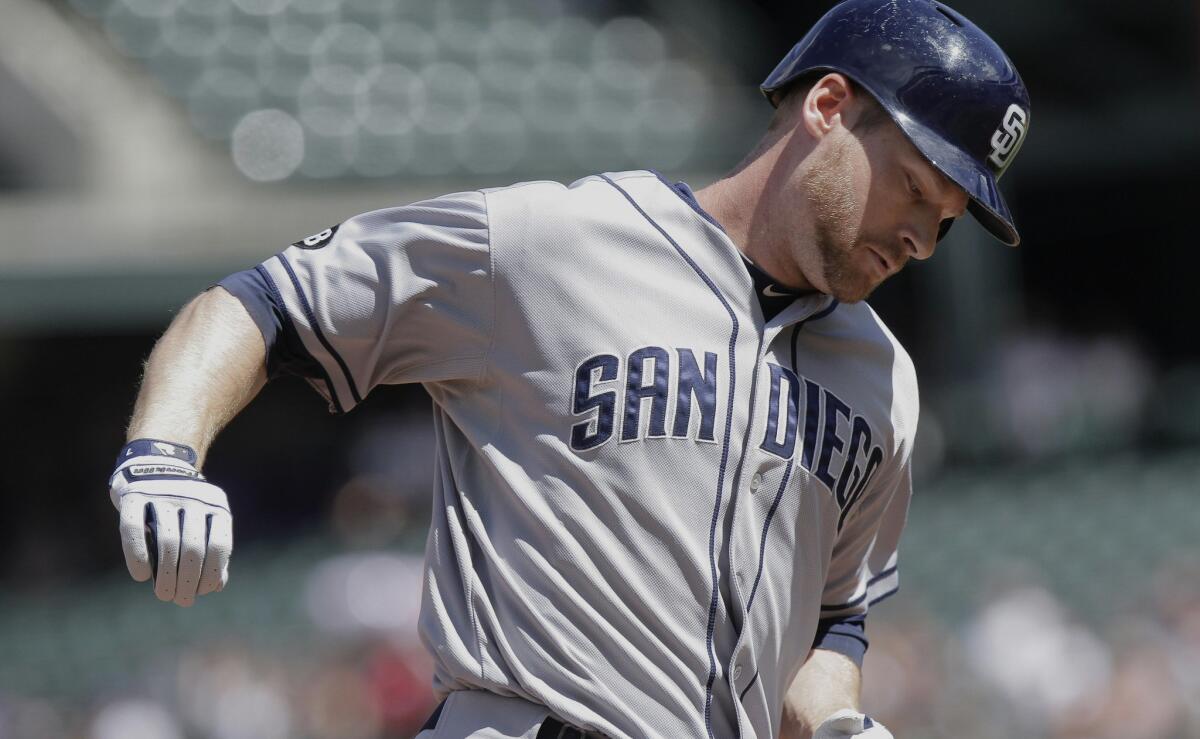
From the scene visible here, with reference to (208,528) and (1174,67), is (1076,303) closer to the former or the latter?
(1174,67)

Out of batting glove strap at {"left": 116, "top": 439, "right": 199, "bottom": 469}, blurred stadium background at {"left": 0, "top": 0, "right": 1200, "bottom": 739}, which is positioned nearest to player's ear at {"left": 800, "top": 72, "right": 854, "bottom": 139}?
batting glove strap at {"left": 116, "top": 439, "right": 199, "bottom": 469}

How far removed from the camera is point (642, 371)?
1810 mm

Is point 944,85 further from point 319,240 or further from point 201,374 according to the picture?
point 201,374

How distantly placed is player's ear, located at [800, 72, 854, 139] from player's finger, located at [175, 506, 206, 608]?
2.86ft

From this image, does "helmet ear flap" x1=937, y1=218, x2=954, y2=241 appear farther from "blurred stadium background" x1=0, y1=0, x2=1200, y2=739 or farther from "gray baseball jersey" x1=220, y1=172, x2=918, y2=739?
"blurred stadium background" x1=0, y1=0, x2=1200, y2=739

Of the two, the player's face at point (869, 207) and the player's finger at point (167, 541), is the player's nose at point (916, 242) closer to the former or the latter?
the player's face at point (869, 207)

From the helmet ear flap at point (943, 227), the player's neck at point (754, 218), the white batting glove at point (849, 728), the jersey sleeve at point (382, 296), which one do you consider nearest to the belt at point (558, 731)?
the white batting glove at point (849, 728)

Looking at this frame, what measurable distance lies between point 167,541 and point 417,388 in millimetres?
7132

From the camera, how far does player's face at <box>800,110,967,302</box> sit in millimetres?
1888

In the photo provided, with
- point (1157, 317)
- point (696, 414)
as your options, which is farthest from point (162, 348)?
point (1157, 317)

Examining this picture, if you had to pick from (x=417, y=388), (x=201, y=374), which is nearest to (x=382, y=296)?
(x=201, y=374)

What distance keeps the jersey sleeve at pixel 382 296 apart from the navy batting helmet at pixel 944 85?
498 millimetres

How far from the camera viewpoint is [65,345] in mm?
8773

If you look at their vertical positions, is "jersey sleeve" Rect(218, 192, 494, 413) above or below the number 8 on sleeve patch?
below
